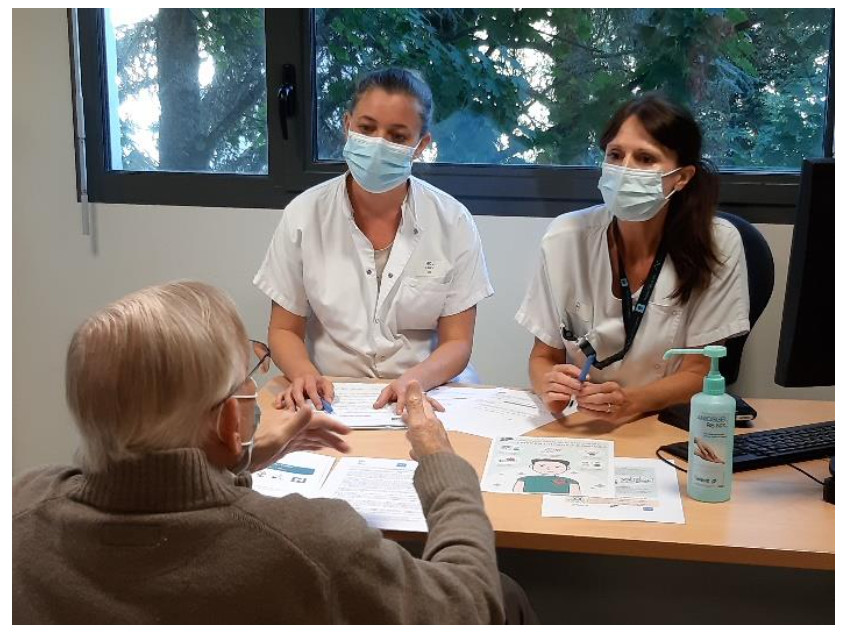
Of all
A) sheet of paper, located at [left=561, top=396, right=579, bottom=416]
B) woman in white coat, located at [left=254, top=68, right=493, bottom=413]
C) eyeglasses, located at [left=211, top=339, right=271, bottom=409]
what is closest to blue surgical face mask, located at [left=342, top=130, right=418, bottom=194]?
woman in white coat, located at [left=254, top=68, right=493, bottom=413]

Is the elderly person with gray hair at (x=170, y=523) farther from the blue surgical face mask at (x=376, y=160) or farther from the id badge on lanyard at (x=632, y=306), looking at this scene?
the blue surgical face mask at (x=376, y=160)

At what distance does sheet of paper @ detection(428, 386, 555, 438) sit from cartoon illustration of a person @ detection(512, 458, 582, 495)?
0.16 m

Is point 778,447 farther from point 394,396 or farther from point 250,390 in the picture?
point 250,390

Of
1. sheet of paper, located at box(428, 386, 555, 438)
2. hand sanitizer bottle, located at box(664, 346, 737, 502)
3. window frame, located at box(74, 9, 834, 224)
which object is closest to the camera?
hand sanitizer bottle, located at box(664, 346, 737, 502)

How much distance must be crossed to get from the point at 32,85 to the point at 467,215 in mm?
1617

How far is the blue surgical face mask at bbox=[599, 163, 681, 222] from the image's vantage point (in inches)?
78.1

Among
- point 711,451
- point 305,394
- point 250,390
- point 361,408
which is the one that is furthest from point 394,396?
point 250,390

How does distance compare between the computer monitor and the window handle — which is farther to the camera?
the window handle

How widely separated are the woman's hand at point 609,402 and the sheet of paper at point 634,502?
0.24 metres

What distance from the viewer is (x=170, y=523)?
93 cm

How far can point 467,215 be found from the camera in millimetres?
2322

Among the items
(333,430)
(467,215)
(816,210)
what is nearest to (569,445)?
(333,430)

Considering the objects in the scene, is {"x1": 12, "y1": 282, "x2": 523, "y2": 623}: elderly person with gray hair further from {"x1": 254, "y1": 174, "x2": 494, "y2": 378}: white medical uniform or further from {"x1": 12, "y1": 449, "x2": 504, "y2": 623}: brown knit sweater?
{"x1": 254, "y1": 174, "x2": 494, "y2": 378}: white medical uniform
